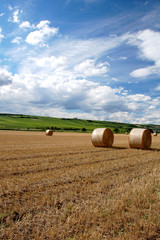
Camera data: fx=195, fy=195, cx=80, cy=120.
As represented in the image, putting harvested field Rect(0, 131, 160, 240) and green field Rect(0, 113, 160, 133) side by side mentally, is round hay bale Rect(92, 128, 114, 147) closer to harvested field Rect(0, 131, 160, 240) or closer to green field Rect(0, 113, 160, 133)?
harvested field Rect(0, 131, 160, 240)

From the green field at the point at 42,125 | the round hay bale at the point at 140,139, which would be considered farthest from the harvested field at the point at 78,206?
the green field at the point at 42,125

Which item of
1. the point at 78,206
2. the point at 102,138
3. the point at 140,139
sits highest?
the point at 140,139

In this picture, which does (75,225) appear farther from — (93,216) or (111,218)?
(111,218)

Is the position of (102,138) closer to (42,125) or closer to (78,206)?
(78,206)

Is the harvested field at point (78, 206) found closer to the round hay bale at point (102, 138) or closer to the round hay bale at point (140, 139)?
the round hay bale at point (140, 139)

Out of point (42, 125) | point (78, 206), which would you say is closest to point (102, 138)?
point (78, 206)

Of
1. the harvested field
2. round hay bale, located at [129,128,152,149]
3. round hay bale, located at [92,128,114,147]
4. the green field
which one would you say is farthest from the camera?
the green field

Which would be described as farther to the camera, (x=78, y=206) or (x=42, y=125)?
(x=42, y=125)

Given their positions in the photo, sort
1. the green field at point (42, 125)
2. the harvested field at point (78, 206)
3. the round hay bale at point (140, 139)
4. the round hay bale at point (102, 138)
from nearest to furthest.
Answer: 1. the harvested field at point (78, 206)
2. the round hay bale at point (140, 139)
3. the round hay bale at point (102, 138)
4. the green field at point (42, 125)

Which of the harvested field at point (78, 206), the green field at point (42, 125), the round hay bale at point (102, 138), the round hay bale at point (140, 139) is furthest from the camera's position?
the green field at point (42, 125)

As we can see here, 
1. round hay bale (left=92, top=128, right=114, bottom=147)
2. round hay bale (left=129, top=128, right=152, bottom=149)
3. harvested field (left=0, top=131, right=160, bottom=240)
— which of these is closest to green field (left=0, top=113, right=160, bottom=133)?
round hay bale (left=92, top=128, right=114, bottom=147)

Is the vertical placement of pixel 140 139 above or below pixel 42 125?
above

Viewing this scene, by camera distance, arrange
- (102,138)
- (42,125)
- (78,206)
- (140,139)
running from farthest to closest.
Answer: (42,125) → (102,138) → (140,139) → (78,206)

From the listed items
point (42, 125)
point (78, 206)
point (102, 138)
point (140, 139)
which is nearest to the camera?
point (78, 206)
